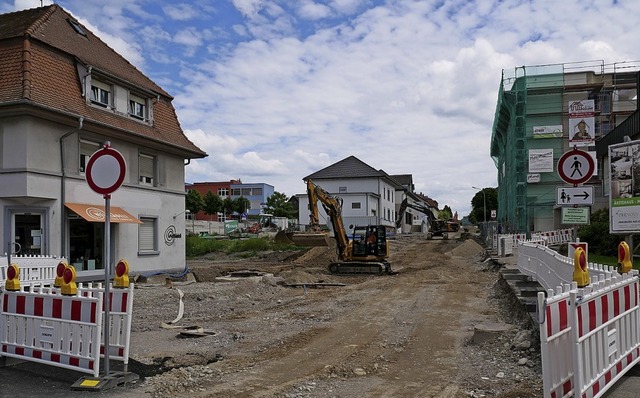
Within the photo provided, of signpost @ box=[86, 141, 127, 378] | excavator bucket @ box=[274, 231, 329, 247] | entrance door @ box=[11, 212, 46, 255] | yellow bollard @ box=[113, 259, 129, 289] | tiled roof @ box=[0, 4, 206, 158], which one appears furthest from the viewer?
excavator bucket @ box=[274, 231, 329, 247]

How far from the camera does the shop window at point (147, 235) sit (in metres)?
22.5

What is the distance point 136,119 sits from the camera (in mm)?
22047

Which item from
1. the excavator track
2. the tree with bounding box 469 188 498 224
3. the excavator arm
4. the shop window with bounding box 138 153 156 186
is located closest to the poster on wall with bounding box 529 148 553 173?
the excavator track

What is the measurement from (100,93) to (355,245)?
12.5 m

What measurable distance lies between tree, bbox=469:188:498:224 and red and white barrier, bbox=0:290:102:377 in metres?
113

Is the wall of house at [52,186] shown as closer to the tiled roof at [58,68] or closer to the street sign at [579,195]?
the tiled roof at [58,68]

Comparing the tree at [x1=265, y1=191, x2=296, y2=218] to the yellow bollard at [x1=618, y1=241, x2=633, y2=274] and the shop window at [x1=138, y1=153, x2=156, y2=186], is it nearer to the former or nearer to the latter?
the shop window at [x1=138, y1=153, x2=156, y2=186]

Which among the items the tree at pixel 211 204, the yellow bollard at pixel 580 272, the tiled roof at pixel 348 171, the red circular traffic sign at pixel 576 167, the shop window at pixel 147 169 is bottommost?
the yellow bollard at pixel 580 272

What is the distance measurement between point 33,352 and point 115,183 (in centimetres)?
255

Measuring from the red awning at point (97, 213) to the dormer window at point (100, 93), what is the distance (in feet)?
12.3

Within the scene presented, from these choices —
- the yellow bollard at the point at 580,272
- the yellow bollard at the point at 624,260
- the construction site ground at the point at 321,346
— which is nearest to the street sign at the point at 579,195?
the construction site ground at the point at 321,346

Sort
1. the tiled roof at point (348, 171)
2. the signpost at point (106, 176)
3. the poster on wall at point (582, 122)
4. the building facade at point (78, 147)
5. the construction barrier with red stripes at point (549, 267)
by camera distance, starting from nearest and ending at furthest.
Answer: the signpost at point (106, 176)
the construction barrier with red stripes at point (549, 267)
the building facade at point (78, 147)
the poster on wall at point (582, 122)
the tiled roof at point (348, 171)

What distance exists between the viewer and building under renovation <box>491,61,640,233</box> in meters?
44.9

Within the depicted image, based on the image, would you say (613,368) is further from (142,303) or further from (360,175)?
(360,175)
